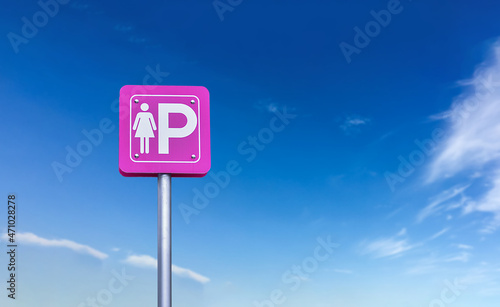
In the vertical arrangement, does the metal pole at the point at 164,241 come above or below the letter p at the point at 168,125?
below

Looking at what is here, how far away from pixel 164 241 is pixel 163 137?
0.65 m

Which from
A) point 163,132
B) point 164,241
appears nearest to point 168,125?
point 163,132

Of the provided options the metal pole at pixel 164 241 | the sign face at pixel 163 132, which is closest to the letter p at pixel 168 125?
the sign face at pixel 163 132

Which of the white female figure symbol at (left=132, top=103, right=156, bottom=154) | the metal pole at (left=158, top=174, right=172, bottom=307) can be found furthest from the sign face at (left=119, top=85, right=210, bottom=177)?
the metal pole at (left=158, top=174, right=172, bottom=307)

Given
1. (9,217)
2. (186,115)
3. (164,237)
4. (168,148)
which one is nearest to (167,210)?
(164,237)

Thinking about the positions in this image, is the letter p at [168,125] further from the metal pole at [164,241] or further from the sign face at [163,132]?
the metal pole at [164,241]

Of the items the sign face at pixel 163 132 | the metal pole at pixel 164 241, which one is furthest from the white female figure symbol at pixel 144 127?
the metal pole at pixel 164 241

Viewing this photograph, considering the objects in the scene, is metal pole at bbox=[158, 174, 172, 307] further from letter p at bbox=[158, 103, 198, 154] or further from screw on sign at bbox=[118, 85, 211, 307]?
letter p at bbox=[158, 103, 198, 154]

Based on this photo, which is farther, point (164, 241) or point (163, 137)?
point (163, 137)

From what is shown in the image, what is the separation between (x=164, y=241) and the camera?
2891 millimetres

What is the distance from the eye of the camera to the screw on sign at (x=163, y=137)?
3016mm

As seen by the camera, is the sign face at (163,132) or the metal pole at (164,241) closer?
the metal pole at (164,241)

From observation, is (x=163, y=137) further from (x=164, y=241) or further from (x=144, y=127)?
(x=164, y=241)

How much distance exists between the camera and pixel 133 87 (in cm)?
313
